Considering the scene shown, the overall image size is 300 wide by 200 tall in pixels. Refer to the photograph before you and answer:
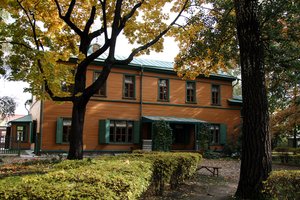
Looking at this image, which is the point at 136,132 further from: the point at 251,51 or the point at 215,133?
the point at 251,51

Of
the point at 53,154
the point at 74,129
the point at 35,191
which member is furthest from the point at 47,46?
the point at 53,154

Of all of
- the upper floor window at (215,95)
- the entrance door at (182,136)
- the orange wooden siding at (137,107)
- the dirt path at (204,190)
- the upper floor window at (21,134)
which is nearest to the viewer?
the dirt path at (204,190)

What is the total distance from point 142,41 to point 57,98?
4804 millimetres

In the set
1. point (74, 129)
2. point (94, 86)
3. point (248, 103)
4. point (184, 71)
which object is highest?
point (184, 71)

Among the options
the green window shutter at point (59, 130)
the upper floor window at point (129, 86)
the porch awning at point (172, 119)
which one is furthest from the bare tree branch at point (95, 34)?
the porch awning at point (172, 119)

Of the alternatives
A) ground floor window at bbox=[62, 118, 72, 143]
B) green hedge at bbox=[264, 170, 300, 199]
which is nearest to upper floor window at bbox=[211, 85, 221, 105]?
ground floor window at bbox=[62, 118, 72, 143]

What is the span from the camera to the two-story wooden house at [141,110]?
21.8 m

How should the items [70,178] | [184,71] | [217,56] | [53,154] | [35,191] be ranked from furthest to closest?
[53,154]
[184,71]
[217,56]
[70,178]
[35,191]

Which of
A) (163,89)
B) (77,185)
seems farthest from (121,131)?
(77,185)

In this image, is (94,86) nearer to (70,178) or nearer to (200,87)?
(70,178)

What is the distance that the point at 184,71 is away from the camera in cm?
1555

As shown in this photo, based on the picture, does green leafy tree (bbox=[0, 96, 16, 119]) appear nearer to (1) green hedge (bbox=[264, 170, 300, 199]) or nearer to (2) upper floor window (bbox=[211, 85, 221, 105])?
(2) upper floor window (bbox=[211, 85, 221, 105])

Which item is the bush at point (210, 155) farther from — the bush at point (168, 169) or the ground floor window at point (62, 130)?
the bush at point (168, 169)

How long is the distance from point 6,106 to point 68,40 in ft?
54.8
